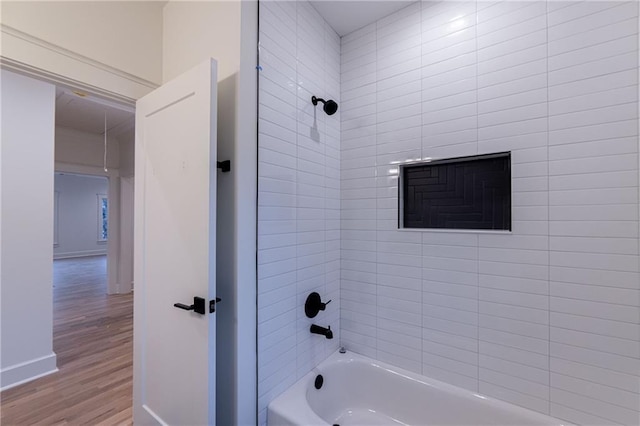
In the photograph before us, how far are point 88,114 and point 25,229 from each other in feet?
7.64

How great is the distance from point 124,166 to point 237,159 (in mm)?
4530

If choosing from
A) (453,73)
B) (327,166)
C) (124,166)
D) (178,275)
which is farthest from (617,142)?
(124,166)

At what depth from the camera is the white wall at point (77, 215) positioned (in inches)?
305

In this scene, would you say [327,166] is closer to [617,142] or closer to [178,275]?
[178,275]

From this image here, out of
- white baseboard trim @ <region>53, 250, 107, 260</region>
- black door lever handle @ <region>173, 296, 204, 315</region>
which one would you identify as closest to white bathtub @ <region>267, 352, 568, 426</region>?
black door lever handle @ <region>173, 296, 204, 315</region>

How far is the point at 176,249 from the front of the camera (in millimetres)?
1393

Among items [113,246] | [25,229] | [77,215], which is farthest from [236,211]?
[77,215]

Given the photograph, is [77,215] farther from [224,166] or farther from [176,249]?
[224,166]

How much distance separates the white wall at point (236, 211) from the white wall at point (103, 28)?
560mm

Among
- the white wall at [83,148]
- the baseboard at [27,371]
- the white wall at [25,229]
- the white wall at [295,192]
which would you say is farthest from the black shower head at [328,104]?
the white wall at [83,148]

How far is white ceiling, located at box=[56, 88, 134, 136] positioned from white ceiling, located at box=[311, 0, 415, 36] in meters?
2.72

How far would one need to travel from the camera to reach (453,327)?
163cm

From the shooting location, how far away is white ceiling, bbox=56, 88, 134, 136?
337 centimetres

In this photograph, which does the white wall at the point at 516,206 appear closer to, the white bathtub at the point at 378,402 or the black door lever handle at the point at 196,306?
the white bathtub at the point at 378,402
